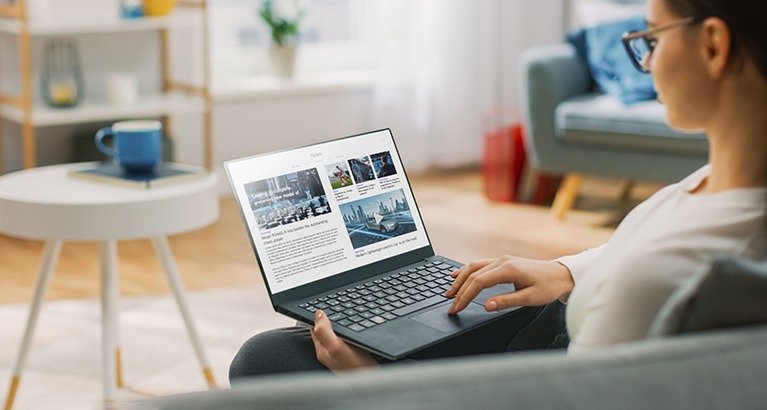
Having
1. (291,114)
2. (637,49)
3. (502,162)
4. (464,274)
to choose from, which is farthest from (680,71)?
(291,114)

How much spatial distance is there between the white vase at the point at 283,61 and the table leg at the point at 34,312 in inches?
93.1

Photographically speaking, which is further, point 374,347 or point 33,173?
point 33,173

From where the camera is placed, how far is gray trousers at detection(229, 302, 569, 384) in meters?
1.29

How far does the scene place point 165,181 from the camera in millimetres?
2248

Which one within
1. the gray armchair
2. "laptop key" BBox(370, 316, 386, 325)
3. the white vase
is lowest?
the gray armchair

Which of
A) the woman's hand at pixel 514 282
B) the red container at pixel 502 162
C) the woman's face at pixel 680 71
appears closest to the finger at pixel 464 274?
the woman's hand at pixel 514 282

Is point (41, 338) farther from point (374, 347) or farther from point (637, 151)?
point (637, 151)

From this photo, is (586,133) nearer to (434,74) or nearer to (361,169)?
(434,74)

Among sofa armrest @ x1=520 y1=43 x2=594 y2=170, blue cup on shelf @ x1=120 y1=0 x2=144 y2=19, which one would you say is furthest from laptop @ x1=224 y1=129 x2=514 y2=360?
blue cup on shelf @ x1=120 y1=0 x2=144 y2=19

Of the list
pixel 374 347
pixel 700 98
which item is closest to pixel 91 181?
pixel 374 347

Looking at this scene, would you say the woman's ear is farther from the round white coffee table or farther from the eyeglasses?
the round white coffee table

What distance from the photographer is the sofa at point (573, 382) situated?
0.60 meters

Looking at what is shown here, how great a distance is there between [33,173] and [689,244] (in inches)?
71.2

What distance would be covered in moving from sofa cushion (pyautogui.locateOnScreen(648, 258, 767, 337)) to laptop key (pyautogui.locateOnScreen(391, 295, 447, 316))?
506 mm
